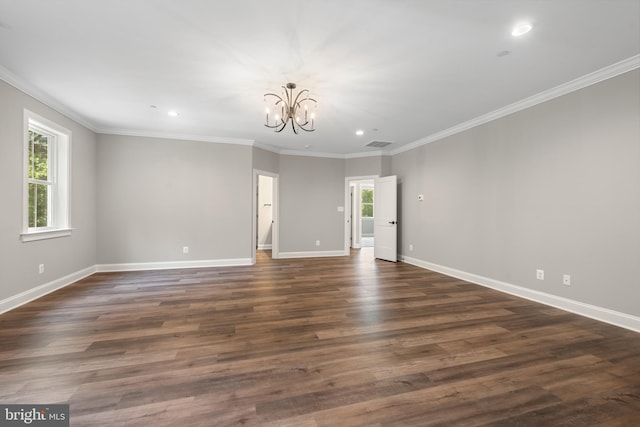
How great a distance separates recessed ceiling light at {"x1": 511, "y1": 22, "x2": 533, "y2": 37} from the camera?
7.42 feet

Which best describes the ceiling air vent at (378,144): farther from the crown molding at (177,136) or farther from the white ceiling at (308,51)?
the crown molding at (177,136)

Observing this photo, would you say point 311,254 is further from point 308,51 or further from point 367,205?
point 367,205

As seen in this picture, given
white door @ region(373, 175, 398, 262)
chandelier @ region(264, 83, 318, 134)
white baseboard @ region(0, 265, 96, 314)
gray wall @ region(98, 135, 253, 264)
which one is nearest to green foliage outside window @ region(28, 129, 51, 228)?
white baseboard @ region(0, 265, 96, 314)

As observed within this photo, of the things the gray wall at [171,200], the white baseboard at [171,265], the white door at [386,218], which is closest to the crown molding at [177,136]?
the gray wall at [171,200]

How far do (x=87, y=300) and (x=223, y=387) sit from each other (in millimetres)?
2945

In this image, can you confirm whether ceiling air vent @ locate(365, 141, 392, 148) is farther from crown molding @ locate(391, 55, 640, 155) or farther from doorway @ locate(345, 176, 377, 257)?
crown molding @ locate(391, 55, 640, 155)

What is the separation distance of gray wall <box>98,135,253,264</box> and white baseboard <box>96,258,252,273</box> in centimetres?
7

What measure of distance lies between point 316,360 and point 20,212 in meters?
3.99

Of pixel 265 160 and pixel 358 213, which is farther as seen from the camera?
pixel 358 213

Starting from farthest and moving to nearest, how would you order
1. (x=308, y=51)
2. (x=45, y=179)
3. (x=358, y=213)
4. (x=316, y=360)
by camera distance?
(x=358, y=213) < (x=45, y=179) < (x=308, y=51) < (x=316, y=360)

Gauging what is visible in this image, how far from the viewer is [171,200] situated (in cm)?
555

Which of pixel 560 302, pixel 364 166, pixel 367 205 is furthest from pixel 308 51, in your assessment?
pixel 367 205

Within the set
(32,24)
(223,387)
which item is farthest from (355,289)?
(32,24)

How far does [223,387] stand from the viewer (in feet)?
6.03
